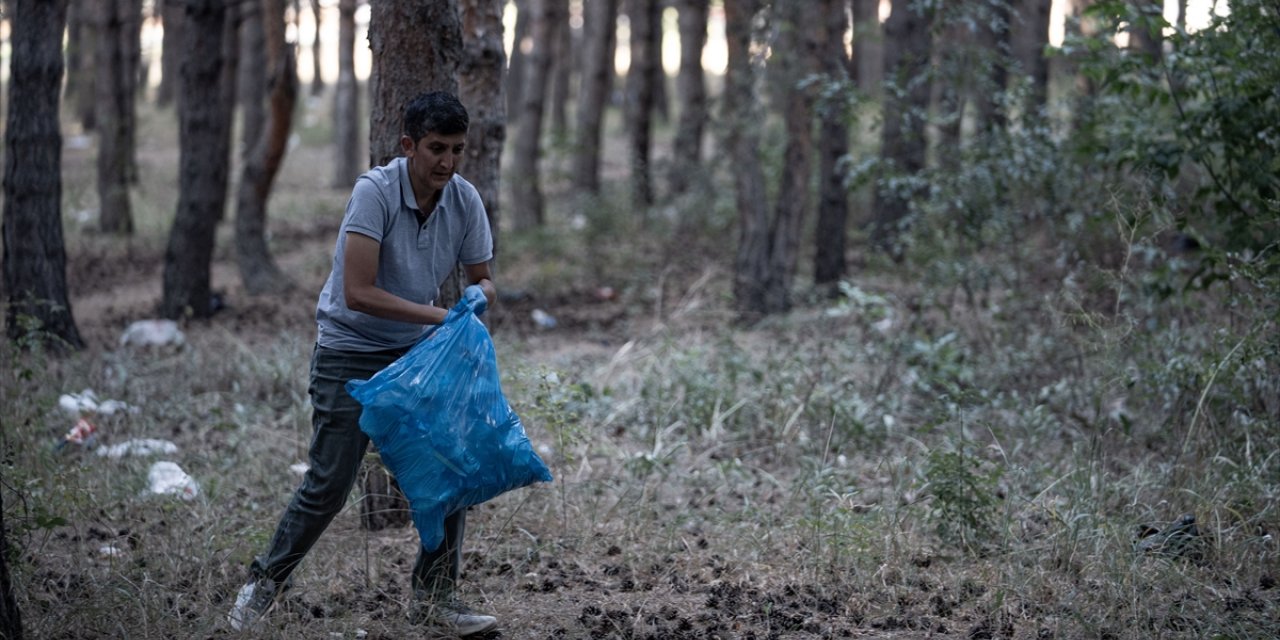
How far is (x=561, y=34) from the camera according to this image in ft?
92.9

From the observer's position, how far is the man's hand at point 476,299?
12.8 feet

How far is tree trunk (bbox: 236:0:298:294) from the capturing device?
1157 centimetres

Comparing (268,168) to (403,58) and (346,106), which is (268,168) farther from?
(346,106)

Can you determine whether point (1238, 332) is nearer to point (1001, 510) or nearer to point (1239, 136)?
point (1239, 136)

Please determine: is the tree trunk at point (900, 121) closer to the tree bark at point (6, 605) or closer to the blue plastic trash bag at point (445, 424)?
the blue plastic trash bag at point (445, 424)

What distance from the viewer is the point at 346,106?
862 inches

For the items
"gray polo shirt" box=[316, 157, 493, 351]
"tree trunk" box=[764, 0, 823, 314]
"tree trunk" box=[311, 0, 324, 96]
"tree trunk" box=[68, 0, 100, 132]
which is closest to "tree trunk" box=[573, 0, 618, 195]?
"tree trunk" box=[764, 0, 823, 314]

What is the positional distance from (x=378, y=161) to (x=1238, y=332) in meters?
4.53

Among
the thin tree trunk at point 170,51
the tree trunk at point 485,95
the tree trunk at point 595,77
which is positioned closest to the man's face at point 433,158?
the tree trunk at point 485,95

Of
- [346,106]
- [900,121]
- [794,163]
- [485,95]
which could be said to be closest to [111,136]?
[346,106]

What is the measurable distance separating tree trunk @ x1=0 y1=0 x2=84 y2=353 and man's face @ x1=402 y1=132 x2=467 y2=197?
576 centimetres

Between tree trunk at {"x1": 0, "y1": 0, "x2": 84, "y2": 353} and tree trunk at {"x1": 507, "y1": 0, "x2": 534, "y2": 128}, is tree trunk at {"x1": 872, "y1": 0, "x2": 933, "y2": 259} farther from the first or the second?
tree trunk at {"x1": 507, "y1": 0, "x2": 534, "y2": 128}

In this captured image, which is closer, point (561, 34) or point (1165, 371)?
point (1165, 371)

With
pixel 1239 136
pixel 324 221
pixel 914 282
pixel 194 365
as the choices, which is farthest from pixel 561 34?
pixel 1239 136
